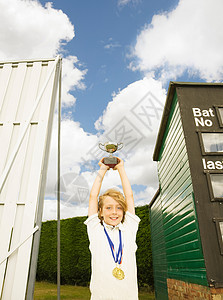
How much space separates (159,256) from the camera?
6.50 m

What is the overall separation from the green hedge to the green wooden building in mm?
2505

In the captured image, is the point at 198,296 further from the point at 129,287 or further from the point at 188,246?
the point at 129,287

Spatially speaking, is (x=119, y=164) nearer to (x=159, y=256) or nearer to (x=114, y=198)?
(x=114, y=198)

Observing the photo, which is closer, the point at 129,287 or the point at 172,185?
the point at 129,287

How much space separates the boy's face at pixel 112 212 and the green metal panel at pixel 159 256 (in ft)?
14.0

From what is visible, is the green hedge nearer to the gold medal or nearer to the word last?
the word last

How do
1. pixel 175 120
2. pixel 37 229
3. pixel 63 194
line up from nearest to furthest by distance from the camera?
1. pixel 37 229
2. pixel 63 194
3. pixel 175 120

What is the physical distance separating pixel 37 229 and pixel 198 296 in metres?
2.78

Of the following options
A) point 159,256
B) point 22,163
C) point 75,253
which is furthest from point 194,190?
point 75,253

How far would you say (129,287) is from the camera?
192 centimetres

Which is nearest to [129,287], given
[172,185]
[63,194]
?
[63,194]

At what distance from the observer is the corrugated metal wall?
3.52 metres

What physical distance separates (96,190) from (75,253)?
29.1ft

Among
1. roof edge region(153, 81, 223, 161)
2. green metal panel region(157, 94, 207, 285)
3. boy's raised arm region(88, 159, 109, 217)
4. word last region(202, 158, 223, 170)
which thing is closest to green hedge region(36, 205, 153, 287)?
green metal panel region(157, 94, 207, 285)
